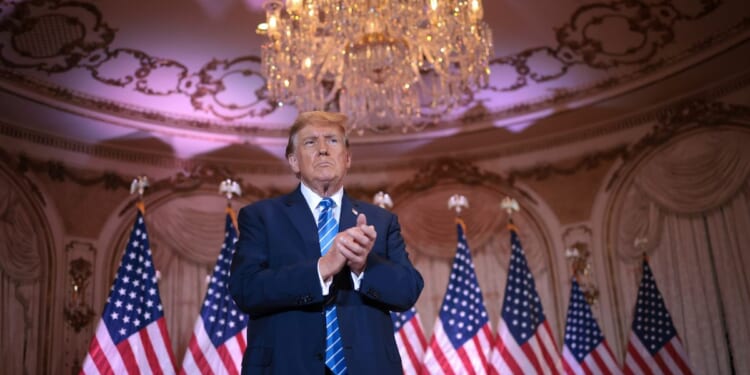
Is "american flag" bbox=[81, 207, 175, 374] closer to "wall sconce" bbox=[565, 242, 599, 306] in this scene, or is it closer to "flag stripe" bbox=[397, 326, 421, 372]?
"flag stripe" bbox=[397, 326, 421, 372]

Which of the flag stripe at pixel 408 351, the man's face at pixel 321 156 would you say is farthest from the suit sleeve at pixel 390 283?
the flag stripe at pixel 408 351

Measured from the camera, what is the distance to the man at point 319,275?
2059mm

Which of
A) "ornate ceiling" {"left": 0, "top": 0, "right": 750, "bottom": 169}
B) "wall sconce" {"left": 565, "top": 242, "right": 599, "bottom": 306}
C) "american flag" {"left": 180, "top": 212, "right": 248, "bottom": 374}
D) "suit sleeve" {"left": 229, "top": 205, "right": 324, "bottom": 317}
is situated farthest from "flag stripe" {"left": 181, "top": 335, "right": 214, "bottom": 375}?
"wall sconce" {"left": 565, "top": 242, "right": 599, "bottom": 306}

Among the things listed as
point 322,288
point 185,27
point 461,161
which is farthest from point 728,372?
point 322,288

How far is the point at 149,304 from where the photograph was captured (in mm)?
4957

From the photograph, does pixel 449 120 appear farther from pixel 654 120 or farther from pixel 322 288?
pixel 322 288

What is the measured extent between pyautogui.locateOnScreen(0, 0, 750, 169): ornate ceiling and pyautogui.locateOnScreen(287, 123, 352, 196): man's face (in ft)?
13.5

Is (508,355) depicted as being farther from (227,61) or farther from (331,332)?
(331,332)

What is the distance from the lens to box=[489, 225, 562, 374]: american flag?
5949mm

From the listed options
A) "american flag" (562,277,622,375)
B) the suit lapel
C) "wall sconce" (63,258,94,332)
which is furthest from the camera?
"wall sconce" (63,258,94,332)

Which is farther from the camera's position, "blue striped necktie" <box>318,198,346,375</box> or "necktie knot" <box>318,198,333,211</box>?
"necktie knot" <box>318,198,333,211</box>

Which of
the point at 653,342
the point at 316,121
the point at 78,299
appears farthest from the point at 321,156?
the point at 78,299

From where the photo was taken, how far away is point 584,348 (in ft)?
21.9

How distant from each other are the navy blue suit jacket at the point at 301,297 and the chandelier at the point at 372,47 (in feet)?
11.0
